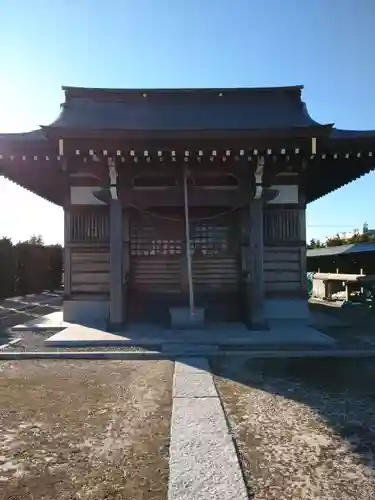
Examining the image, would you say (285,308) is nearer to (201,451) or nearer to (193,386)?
(193,386)

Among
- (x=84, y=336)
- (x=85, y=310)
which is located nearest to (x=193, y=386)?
(x=84, y=336)

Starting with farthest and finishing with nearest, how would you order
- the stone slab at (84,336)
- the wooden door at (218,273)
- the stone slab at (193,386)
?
the wooden door at (218,273) < the stone slab at (84,336) < the stone slab at (193,386)

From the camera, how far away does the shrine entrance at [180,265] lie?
856 centimetres

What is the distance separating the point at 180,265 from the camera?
857 centimetres

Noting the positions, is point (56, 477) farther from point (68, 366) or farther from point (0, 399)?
point (68, 366)

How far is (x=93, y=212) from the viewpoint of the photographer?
8359 mm

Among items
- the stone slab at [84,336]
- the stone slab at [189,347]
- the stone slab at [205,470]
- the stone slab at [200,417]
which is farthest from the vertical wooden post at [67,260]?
the stone slab at [205,470]

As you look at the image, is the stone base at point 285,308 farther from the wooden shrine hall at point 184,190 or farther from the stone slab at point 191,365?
the stone slab at point 191,365

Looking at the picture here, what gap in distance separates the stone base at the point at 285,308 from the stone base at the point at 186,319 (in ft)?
5.33

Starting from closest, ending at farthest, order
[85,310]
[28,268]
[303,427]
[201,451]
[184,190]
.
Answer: [201,451], [303,427], [184,190], [85,310], [28,268]

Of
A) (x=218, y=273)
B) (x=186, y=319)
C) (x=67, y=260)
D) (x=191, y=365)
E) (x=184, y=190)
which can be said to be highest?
(x=184, y=190)

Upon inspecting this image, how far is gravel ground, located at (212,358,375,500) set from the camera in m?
2.13

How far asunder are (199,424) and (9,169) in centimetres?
659

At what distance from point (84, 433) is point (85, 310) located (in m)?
5.68
